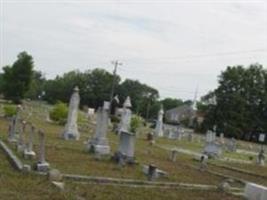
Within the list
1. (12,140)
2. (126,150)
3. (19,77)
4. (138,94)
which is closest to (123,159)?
(126,150)

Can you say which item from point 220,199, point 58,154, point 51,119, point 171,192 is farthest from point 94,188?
point 51,119

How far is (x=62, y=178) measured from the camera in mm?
14617

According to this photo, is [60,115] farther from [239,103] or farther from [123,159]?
[239,103]

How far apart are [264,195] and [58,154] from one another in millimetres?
8728

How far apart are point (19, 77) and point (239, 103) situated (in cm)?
3233

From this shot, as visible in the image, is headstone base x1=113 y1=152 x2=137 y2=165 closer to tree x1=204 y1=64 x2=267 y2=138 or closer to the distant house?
tree x1=204 y1=64 x2=267 y2=138

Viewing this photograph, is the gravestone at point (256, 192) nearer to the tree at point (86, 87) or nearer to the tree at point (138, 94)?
the tree at point (86, 87)

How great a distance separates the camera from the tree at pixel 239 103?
88.9 meters

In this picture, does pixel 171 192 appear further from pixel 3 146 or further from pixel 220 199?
pixel 3 146

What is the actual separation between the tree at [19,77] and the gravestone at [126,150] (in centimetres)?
5339

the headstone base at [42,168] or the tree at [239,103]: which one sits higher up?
the tree at [239,103]

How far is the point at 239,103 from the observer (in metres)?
89.6

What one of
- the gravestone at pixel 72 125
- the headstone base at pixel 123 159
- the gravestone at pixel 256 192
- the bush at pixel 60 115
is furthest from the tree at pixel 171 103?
the gravestone at pixel 256 192

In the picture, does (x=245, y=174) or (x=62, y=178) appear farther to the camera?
(x=245, y=174)
